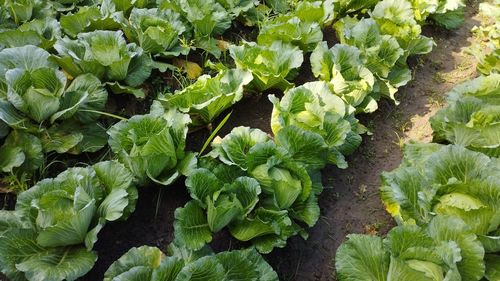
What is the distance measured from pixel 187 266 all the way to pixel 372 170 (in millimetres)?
2066

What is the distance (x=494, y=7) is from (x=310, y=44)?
114 inches

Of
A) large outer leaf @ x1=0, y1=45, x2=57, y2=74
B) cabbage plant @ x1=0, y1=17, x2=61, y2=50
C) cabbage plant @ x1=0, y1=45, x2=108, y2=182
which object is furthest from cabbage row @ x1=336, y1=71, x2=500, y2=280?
cabbage plant @ x1=0, y1=17, x2=61, y2=50

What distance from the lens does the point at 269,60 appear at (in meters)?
4.24

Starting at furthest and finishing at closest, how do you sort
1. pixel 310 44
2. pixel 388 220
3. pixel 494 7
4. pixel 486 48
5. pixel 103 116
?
1. pixel 494 7
2. pixel 486 48
3. pixel 310 44
4. pixel 103 116
5. pixel 388 220

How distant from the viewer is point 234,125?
13.5 ft

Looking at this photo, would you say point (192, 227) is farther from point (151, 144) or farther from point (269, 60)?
point (269, 60)

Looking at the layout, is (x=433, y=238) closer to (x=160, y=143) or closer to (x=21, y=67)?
(x=160, y=143)

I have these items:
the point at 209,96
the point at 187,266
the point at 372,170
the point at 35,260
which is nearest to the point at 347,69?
the point at 372,170

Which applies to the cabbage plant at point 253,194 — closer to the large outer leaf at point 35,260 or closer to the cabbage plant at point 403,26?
the large outer leaf at point 35,260

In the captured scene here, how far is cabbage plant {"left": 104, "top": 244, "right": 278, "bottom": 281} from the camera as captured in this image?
2473 millimetres

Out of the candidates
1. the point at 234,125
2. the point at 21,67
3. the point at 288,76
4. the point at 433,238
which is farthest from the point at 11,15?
the point at 433,238

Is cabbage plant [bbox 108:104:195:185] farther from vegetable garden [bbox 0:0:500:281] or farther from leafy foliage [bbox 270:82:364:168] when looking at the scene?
leafy foliage [bbox 270:82:364:168]

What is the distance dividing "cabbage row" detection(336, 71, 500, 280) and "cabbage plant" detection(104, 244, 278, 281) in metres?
0.54

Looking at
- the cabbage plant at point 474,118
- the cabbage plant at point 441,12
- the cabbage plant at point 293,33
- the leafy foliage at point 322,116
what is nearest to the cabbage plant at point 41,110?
the leafy foliage at point 322,116
